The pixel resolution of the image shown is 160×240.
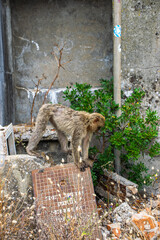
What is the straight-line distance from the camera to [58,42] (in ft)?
21.9

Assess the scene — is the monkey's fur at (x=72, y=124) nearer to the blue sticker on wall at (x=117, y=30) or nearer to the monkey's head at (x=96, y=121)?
the monkey's head at (x=96, y=121)

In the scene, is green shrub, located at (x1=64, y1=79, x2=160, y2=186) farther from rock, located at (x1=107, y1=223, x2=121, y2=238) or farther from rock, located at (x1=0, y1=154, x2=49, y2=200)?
rock, located at (x1=0, y1=154, x2=49, y2=200)

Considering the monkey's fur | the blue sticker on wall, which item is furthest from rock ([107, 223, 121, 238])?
the blue sticker on wall

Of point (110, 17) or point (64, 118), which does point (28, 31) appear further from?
point (64, 118)

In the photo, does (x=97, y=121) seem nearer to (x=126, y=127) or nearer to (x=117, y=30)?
(x=126, y=127)

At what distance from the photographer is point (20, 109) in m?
6.78

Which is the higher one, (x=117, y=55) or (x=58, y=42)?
(x=58, y=42)

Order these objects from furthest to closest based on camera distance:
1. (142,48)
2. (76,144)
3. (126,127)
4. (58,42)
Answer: (58,42) < (142,48) < (126,127) < (76,144)

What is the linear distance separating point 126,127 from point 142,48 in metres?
1.78

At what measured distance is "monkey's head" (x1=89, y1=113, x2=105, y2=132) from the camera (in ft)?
15.6

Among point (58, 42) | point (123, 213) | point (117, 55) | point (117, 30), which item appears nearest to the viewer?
point (123, 213)

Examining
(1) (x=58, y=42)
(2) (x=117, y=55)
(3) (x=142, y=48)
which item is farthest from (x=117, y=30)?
(1) (x=58, y=42)

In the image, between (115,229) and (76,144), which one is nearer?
(115,229)

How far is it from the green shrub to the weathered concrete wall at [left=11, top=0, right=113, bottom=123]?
1.19 m
